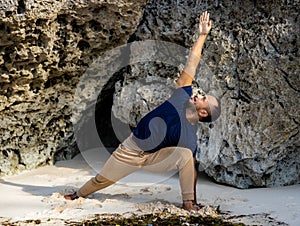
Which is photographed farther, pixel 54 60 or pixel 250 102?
pixel 54 60

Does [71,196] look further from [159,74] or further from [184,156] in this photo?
[159,74]

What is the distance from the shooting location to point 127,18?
4863mm

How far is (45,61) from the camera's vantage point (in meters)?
4.72

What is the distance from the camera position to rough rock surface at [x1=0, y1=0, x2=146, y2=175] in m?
4.42

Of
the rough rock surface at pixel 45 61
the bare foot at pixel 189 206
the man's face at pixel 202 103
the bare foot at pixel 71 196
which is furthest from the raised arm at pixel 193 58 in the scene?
the bare foot at pixel 71 196

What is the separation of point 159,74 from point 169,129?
4.79 ft

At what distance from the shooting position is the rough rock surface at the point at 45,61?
4.42 meters

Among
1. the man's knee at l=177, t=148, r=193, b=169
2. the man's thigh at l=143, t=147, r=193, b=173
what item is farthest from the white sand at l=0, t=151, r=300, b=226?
the man's knee at l=177, t=148, r=193, b=169

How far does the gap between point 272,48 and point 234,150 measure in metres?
0.97

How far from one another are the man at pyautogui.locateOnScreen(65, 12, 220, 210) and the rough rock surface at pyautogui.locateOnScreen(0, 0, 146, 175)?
1.23 m

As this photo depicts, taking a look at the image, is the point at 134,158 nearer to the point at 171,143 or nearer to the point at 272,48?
the point at 171,143

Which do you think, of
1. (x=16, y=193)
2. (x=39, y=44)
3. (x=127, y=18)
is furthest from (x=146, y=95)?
(x=16, y=193)

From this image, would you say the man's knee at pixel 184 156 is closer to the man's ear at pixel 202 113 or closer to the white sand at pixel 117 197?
the man's ear at pixel 202 113

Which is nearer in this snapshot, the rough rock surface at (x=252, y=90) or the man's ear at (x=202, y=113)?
the man's ear at (x=202, y=113)
